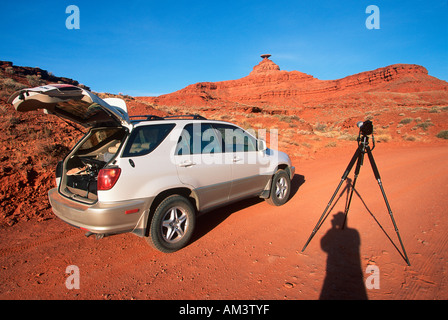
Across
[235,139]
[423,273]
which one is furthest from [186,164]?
[423,273]

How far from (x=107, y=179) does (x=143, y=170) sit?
422 mm

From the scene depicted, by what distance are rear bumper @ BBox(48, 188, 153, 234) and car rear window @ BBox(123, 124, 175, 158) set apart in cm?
63

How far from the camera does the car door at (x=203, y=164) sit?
3.44 metres

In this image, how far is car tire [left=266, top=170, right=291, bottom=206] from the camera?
492cm

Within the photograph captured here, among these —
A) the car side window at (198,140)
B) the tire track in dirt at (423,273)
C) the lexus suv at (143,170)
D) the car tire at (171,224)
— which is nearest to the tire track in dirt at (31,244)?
the lexus suv at (143,170)

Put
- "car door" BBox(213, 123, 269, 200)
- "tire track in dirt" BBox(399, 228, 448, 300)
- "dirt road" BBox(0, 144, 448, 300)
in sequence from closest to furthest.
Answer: "tire track in dirt" BBox(399, 228, 448, 300)
"dirt road" BBox(0, 144, 448, 300)
"car door" BBox(213, 123, 269, 200)

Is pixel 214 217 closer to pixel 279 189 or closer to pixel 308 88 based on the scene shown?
pixel 279 189

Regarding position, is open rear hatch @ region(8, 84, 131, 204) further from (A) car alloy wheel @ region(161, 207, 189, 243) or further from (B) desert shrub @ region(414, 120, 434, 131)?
(B) desert shrub @ region(414, 120, 434, 131)

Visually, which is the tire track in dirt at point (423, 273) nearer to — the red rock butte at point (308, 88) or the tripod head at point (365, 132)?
the tripod head at point (365, 132)

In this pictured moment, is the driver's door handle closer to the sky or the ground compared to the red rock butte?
closer to the ground

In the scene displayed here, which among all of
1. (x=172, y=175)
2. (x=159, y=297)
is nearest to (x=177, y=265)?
(x=159, y=297)

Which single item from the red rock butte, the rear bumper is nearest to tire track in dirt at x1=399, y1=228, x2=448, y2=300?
the rear bumper
